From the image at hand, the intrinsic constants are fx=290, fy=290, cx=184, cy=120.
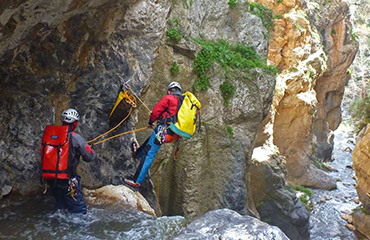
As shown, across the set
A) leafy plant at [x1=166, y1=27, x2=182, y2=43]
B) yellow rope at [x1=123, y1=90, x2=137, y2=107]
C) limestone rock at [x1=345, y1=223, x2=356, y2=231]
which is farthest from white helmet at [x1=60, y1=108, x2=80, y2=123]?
limestone rock at [x1=345, y1=223, x2=356, y2=231]

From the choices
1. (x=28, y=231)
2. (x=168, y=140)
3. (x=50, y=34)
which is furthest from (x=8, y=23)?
(x=168, y=140)

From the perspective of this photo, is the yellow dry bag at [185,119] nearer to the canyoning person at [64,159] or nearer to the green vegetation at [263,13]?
the canyoning person at [64,159]

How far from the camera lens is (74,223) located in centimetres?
473

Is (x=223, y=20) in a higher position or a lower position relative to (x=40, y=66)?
higher

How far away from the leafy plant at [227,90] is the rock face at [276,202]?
5.18m

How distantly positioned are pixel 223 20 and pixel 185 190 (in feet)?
22.4

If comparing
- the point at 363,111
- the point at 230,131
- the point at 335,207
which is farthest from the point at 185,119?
the point at 363,111

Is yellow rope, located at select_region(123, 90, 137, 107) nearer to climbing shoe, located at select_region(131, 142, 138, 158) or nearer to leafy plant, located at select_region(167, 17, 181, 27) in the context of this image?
climbing shoe, located at select_region(131, 142, 138, 158)

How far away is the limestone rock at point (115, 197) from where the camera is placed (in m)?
5.70

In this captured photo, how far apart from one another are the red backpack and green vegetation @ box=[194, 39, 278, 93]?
15.9 feet

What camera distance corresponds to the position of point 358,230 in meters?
14.1

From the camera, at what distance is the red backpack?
170 inches

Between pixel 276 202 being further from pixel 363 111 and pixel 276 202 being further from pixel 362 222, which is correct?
pixel 363 111

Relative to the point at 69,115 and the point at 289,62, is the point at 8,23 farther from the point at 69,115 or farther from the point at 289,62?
the point at 289,62
